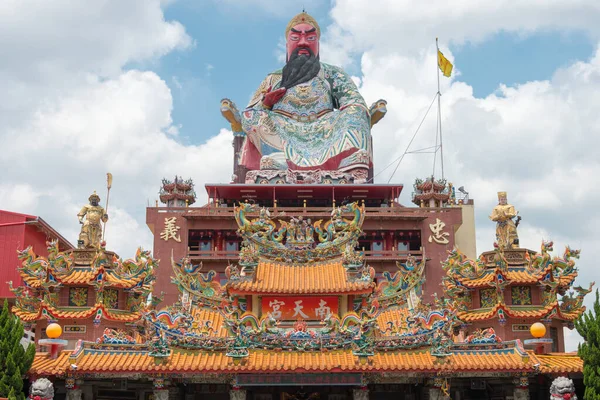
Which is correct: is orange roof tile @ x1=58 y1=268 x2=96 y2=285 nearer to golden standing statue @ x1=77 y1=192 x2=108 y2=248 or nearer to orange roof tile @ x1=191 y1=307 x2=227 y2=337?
golden standing statue @ x1=77 y1=192 x2=108 y2=248

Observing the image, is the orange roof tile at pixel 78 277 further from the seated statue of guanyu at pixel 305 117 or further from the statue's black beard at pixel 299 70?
the statue's black beard at pixel 299 70

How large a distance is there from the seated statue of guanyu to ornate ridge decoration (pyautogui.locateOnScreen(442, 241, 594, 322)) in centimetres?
1822

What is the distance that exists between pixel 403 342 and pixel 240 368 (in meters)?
4.56

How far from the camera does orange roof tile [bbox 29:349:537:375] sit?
18.8 meters

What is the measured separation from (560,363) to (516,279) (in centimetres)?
361

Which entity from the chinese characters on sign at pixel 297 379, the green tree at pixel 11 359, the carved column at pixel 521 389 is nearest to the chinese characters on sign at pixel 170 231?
the green tree at pixel 11 359

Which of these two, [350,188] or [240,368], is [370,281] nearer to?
[240,368]

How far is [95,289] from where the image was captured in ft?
80.9

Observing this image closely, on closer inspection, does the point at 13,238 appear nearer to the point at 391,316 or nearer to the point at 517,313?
the point at 391,316

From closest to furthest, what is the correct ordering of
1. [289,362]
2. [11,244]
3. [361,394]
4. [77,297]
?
[289,362]
[361,394]
[77,297]
[11,244]

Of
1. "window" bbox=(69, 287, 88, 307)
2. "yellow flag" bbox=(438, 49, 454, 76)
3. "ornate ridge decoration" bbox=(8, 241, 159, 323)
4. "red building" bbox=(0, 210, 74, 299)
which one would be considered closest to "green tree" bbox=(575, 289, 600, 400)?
"ornate ridge decoration" bbox=(8, 241, 159, 323)

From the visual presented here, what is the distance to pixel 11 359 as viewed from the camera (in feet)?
60.7

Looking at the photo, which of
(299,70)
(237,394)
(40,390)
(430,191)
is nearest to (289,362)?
(237,394)

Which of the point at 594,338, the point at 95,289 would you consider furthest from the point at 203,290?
the point at 594,338
